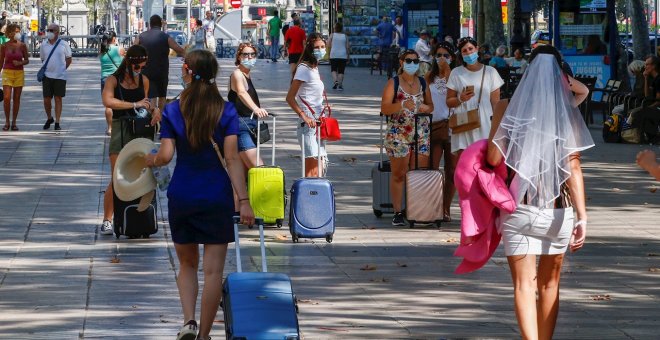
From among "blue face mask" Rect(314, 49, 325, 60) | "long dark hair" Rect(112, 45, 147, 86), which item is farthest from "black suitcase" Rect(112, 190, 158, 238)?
"blue face mask" Rect(314, 49, 325, 60)

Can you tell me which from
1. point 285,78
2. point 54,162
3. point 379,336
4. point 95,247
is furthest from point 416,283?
point 285,78

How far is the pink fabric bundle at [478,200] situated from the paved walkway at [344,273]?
130cm

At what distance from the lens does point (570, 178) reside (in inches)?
288

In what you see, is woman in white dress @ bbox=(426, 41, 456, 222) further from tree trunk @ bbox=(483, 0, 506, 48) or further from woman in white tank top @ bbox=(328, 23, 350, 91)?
tree trunk @ bbox=(483, 0, 506, 48)

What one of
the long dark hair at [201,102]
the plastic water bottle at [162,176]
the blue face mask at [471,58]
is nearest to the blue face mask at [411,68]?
the blue face mask at [471,58]

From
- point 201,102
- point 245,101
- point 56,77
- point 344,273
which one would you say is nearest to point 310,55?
point 245,101

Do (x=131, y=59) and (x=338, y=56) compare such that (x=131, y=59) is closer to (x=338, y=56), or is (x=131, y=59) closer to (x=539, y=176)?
(x=539, y=176)

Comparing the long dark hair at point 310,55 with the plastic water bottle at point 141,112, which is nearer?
the plastic water bottle at point 141,112

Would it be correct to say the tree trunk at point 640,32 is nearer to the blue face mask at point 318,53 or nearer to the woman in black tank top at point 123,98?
the blue face mask at point 318,53

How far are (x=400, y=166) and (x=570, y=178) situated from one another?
6.44 m

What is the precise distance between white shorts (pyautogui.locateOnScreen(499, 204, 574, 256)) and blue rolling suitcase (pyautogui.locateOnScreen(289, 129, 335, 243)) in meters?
5.30

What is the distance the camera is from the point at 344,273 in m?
10.9

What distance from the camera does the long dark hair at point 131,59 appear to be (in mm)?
12688

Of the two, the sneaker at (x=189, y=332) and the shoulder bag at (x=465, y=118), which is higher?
the shoulder bag at (x=465, y=118)
